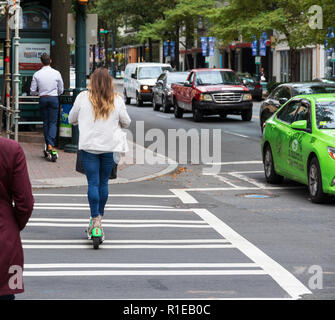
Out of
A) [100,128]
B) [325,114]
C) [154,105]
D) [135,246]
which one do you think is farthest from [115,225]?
[154,105]

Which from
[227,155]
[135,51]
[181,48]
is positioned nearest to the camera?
[227,155]

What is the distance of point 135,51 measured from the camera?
436 ft

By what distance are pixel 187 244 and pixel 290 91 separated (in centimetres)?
1261

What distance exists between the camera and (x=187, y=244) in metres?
8.93

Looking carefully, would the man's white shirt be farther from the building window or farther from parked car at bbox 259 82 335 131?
parked car at bbox 259 82 335 131

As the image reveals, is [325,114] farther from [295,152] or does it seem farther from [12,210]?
[12,210]

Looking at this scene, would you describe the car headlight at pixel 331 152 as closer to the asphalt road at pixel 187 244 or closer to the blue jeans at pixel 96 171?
the asphalt road at pixel 187 244

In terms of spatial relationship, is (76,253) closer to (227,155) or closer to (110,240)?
(110,240)

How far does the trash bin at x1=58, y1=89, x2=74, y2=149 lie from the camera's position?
59.3 ft

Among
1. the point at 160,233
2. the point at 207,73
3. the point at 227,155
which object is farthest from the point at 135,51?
the point at 160,233

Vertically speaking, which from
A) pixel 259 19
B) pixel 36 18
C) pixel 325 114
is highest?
pixel 259 19

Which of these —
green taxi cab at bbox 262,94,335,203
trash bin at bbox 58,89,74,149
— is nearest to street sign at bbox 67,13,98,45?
trash bin at bbox 58,89,74,149

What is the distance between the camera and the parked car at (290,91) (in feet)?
66.8
